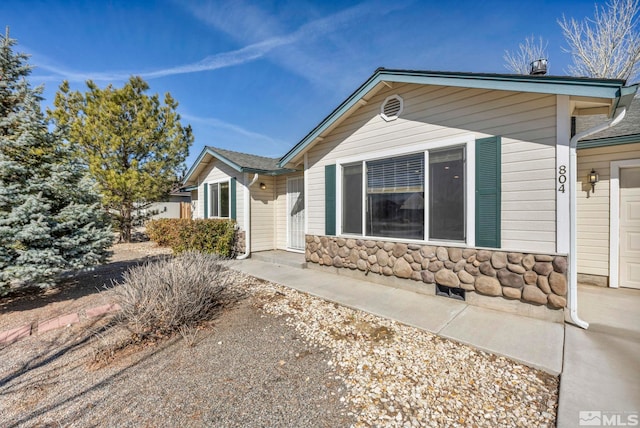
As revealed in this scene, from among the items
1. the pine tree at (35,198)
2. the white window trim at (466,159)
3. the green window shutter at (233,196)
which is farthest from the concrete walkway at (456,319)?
the green window shutter at (233,196)

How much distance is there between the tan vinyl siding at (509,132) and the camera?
3.72 m

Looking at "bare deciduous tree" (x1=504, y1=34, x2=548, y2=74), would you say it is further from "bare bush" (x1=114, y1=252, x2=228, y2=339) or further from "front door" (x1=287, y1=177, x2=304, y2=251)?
"bare bush" (x1=114, y1=252, x2=228, y2=339)

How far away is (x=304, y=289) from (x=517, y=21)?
10.8 metres

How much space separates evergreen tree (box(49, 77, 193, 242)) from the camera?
1019 cm

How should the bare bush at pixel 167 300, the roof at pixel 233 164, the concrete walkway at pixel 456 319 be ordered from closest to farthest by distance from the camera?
the concrete walkway at pixel 456 319 < the bare bush at pixel 167 300 < the roof at pixel 233 164

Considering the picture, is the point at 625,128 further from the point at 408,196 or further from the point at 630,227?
the point at 408,196

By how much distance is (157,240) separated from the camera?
11305 mm

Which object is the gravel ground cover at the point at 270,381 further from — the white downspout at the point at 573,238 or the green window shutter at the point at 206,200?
the green window shutter at the point at 206,200

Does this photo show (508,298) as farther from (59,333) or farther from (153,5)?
(153,5)

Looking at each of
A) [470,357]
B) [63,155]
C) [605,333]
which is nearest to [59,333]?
[63,155]

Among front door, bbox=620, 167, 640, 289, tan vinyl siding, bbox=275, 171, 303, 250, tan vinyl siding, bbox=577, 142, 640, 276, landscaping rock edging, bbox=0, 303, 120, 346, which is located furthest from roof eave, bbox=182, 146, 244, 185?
front door, bbox=620, 167, 640, 289

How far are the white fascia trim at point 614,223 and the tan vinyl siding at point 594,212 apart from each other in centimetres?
5

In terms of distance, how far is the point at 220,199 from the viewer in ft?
31.6

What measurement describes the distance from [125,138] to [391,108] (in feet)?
34.8
